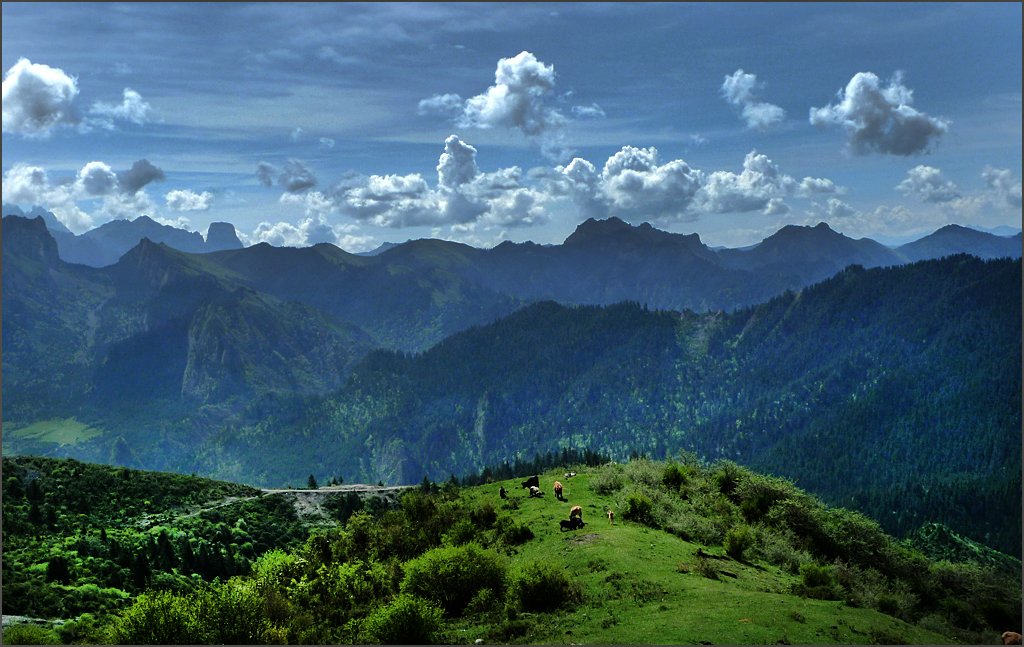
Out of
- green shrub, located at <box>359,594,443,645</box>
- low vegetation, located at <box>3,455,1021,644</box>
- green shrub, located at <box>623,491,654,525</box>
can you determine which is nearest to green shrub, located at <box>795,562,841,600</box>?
low vegetation, located at <box>3,455,1021,644</box>

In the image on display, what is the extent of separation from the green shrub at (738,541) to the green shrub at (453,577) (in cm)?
2551

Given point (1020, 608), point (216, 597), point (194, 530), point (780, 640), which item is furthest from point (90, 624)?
point (1020, 608)

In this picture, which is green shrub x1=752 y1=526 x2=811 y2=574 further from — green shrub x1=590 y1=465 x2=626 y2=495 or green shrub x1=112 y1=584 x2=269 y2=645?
green shrub x1=112 y1=584 x2=269 y2=645

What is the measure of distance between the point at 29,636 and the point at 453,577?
36.6m

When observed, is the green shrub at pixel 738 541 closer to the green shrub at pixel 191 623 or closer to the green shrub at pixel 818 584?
the green shrub at pixel 818 584

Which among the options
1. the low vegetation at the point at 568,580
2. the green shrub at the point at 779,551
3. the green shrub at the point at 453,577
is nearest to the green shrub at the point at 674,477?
the low vegetation at the point at 568,580

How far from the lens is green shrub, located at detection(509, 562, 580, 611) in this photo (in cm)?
5484

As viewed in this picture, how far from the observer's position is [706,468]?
10594cm

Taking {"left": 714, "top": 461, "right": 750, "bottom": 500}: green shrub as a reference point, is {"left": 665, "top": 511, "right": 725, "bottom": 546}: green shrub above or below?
below

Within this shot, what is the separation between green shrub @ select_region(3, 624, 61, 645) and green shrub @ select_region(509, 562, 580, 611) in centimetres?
4095

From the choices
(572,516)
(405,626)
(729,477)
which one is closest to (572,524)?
(572,516)

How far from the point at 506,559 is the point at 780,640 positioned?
26455 mm

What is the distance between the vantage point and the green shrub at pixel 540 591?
2159 inches

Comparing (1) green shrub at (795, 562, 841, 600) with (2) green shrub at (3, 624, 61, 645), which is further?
(1) green shrub at (795, 562, 841, 600)
